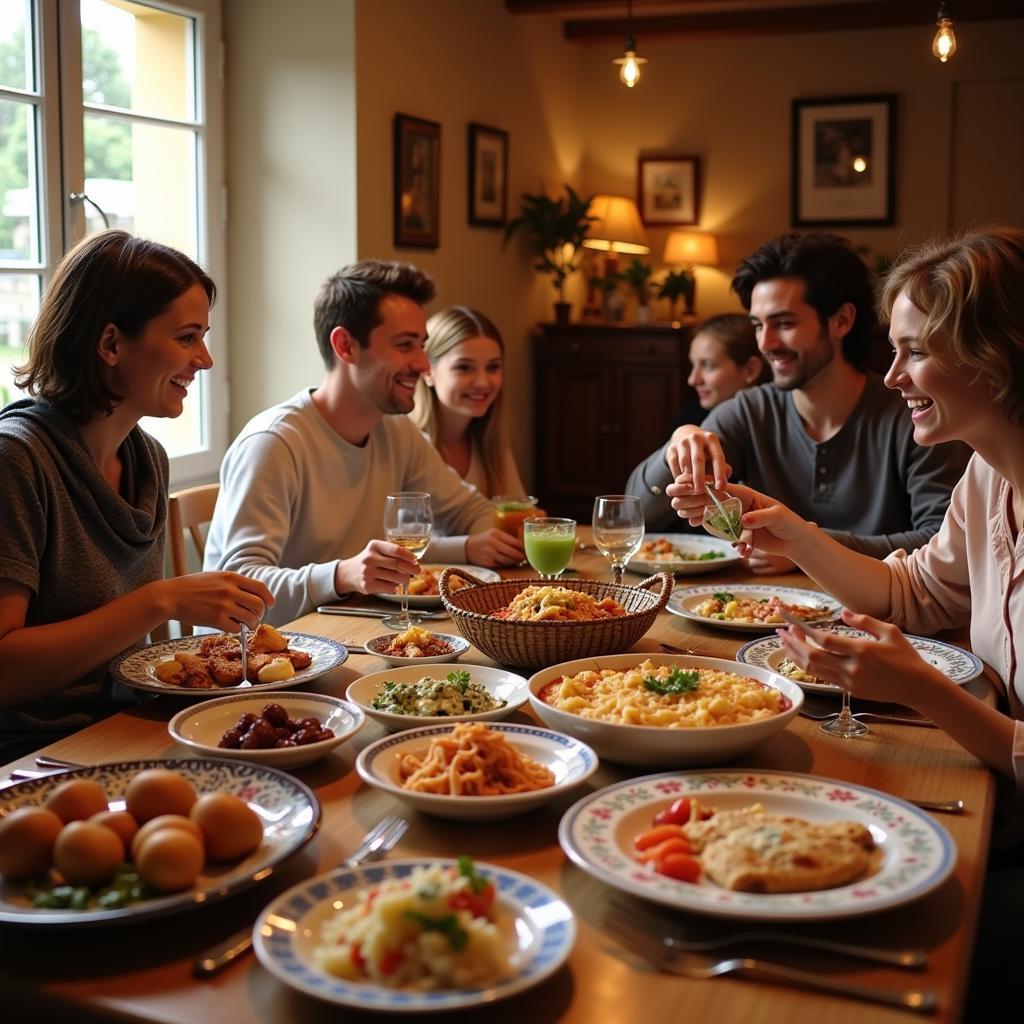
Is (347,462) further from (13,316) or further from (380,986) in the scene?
(380,986)

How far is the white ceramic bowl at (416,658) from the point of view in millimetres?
1767

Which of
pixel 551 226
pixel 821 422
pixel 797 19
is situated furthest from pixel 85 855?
pixel 797 19

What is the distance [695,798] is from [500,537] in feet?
4.49

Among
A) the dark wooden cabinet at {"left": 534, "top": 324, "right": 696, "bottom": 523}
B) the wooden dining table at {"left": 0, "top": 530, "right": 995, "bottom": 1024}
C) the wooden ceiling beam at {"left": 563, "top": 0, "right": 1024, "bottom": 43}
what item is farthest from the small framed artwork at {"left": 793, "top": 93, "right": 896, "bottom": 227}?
the wooden dining table at {"left": 0, "top": 530, "right": 995, "bottom": 1024}

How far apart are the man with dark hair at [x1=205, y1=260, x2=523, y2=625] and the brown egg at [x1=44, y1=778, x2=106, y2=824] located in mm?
1236

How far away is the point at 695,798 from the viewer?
1263 mm

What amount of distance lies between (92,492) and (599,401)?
477cm

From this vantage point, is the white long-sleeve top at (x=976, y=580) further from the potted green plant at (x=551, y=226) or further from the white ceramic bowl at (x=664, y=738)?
the potted green plant at (x=551, y=226)

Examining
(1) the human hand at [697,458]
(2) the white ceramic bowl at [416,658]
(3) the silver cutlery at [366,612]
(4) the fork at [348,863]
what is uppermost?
(1) the human hand at [697,458]

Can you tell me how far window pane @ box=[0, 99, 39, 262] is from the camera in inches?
132

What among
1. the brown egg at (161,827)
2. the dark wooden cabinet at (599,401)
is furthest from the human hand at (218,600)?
the dark wooden cabinet at (599,401)

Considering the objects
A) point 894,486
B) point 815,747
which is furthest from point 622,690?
point 894,486

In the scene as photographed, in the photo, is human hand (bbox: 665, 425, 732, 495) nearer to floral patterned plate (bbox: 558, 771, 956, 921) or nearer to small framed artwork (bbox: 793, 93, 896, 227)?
floral patterned plate (bbox: 558, 771, 956, 921)

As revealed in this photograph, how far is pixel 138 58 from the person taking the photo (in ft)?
12.9
